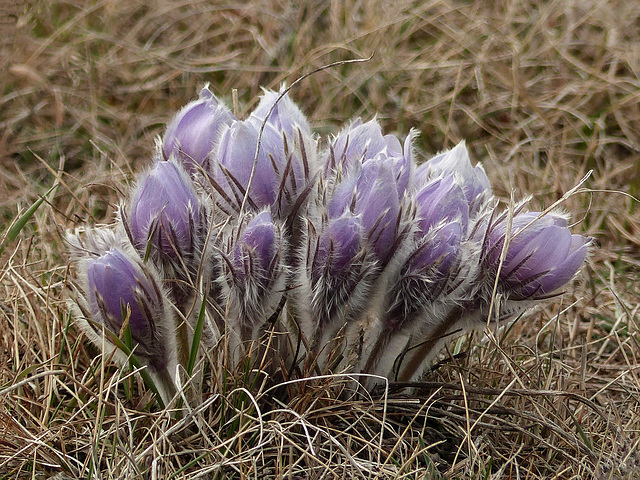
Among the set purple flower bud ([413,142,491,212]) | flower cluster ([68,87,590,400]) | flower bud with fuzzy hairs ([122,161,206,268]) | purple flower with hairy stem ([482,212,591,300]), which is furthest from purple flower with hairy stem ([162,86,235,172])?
purple flower with hairy stem ([482,212,591,300])

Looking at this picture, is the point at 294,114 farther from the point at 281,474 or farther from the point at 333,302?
the point at 281,474

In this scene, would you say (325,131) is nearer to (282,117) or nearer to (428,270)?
(282,117)

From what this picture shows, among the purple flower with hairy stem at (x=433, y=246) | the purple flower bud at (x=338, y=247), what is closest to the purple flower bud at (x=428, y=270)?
the purple flower with hairy stem at (x=433, y=246)

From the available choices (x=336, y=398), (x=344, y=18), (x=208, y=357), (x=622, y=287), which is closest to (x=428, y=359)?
(x=336, y=398)

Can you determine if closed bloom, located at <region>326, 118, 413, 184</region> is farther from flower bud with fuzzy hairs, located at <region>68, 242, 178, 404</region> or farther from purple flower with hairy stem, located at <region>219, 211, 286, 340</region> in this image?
flower bud with fuzzy hairs, located at <region>68, 242, 178, 404</region>

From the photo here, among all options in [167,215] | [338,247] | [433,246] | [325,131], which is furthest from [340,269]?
[325,131]

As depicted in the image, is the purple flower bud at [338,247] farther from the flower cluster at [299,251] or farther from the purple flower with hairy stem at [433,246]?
the purple flower with hairy stem at [433,246]
